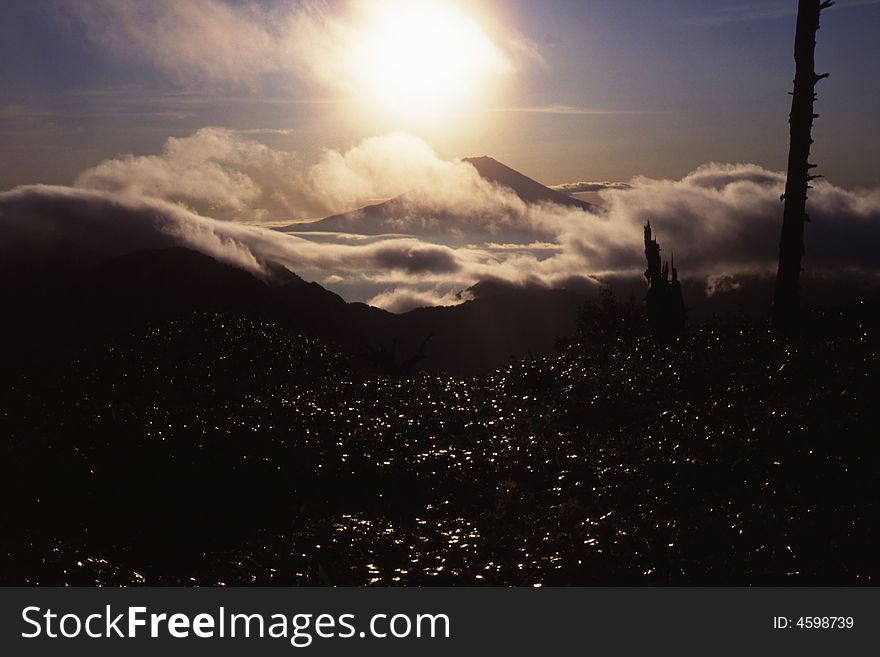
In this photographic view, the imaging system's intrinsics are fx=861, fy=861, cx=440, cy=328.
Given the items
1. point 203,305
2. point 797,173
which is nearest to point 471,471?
point 797,173

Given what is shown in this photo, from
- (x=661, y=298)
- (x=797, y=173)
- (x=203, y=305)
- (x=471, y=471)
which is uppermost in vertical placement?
(x=203, y=305)

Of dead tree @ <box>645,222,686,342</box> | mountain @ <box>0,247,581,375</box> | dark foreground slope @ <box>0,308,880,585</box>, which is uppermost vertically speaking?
mountain @ <box>0,247,581,375</box>

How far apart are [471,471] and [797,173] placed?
13.6 m

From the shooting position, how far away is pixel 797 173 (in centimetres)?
2444

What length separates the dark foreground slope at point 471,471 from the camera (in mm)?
12586

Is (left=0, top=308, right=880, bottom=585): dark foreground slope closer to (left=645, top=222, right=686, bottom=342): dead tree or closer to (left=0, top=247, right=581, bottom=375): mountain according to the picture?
(left=645, top=222, right=686, bottom=342): dead tree

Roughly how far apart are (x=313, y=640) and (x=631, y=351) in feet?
61.1

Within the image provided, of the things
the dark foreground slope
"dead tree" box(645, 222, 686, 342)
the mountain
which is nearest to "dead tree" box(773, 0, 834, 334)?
the dark foreground slope

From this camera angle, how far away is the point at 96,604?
34.1 feet

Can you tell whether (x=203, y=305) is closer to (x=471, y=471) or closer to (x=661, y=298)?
(x=661, y=298)

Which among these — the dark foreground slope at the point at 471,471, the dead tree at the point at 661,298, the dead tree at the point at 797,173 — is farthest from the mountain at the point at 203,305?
the dark foreground slope at the point at 471,471

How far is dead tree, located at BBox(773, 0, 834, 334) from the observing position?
23906 mm

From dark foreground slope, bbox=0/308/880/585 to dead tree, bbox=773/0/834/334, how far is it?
1.07m

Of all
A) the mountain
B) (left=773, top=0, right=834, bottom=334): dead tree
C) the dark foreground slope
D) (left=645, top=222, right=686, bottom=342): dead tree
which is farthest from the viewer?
the mountain
